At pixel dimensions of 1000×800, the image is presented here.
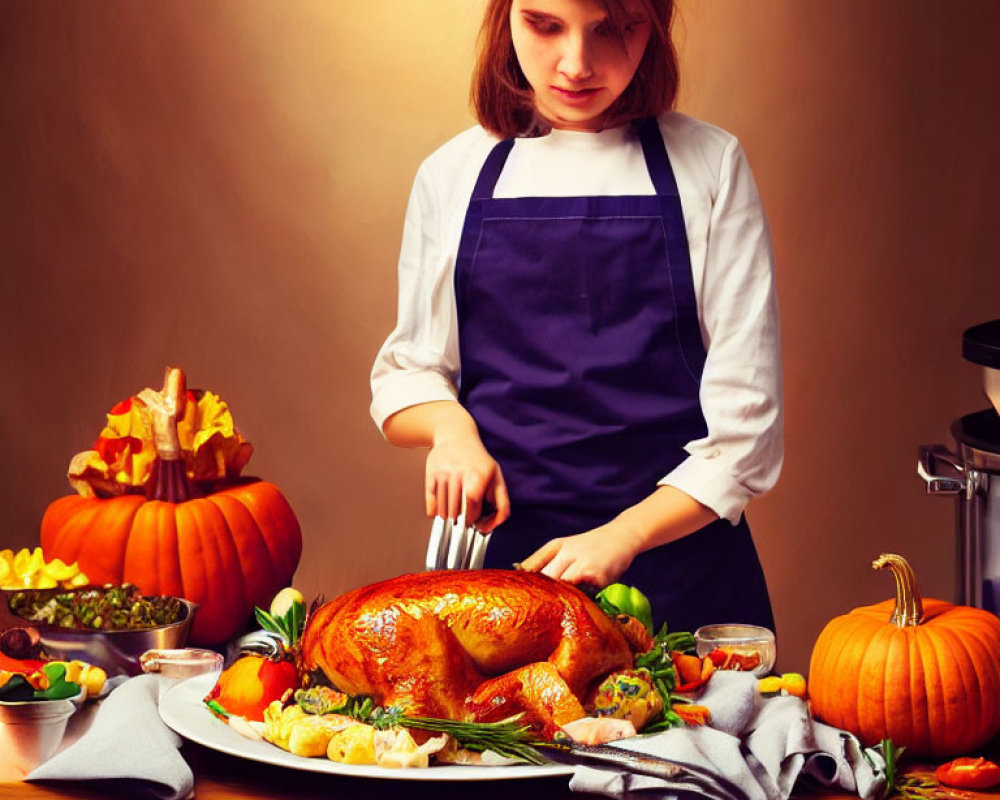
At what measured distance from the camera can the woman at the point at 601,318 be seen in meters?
2.38

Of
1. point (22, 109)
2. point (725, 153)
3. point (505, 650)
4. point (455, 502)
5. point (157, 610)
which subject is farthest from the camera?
point (22, 109)

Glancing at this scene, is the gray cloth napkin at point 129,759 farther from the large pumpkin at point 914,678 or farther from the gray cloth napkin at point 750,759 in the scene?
the large pumpkin at point 914,678

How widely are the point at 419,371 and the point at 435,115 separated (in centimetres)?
116

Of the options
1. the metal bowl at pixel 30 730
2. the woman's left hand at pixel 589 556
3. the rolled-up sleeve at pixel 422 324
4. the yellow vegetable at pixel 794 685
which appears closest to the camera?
the metal bowl at pixel 30 730

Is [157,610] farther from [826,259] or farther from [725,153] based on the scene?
[826,259]

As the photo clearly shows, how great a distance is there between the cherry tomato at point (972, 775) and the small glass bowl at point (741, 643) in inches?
13.9

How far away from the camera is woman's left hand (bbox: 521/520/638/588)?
6.70 feet

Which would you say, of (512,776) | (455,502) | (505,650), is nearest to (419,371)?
(455,502)

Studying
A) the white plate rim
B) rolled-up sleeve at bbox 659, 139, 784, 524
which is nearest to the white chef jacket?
rolled-up sleeve at bbox 659, 139, 784, 524

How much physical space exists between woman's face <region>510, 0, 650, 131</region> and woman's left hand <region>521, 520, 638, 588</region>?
66 centimetres

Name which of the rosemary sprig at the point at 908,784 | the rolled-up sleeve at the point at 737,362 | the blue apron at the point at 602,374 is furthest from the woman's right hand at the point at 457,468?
the rosemary sprig at the point at 908,784

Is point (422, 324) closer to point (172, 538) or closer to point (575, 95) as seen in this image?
point (575, 95)

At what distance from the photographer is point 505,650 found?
173 centimetres

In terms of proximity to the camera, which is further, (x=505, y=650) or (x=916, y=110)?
(x=916, y=110)
